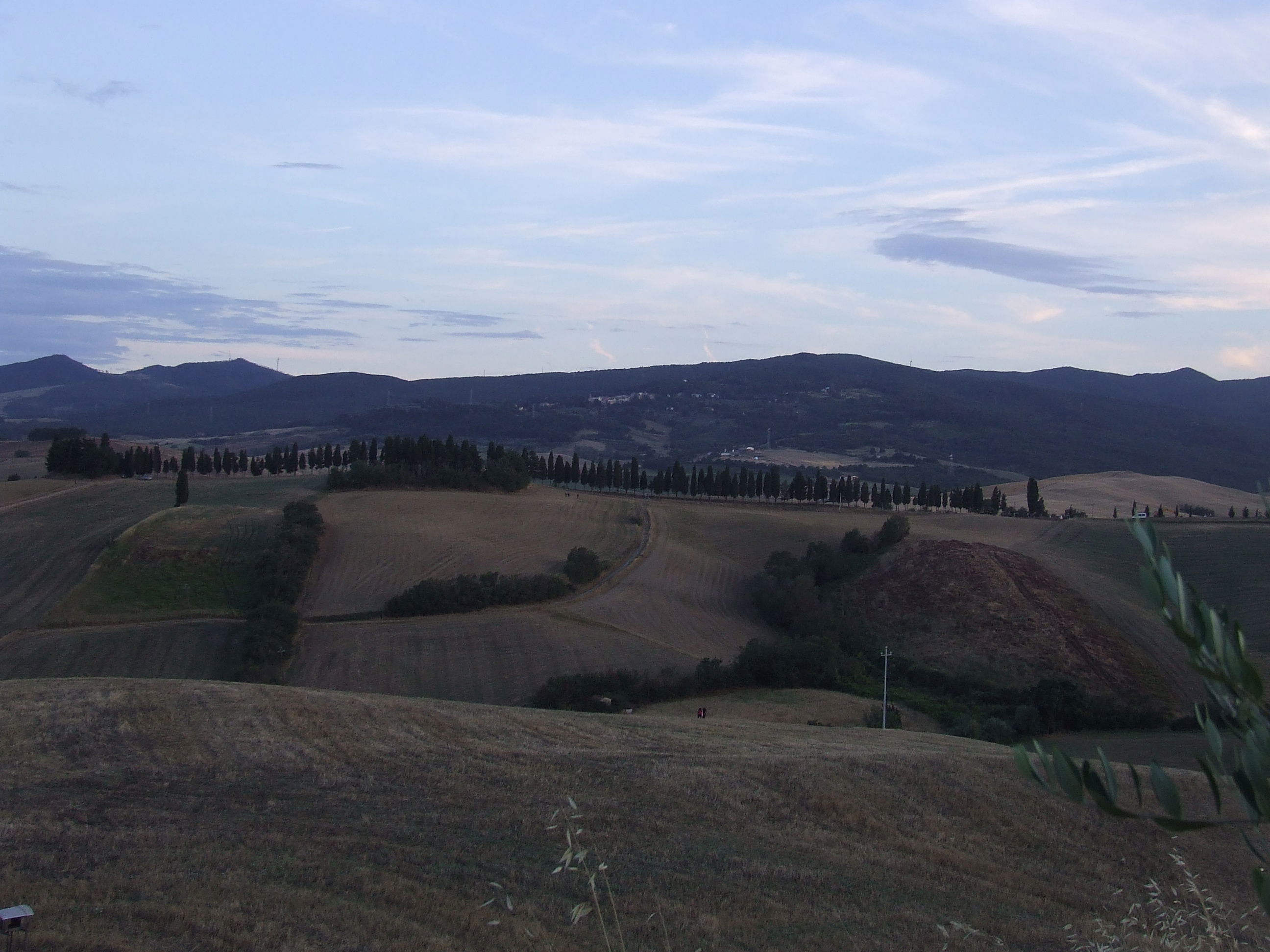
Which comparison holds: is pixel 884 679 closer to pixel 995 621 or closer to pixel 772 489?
pixel 995 621

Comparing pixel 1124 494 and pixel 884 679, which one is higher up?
pixel 1124 494

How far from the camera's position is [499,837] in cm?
1223

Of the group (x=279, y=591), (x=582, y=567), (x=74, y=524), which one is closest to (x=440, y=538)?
(x=582, y=567)

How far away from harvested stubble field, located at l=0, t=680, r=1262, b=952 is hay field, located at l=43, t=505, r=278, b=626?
2710 centimetres

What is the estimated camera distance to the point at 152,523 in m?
55.2

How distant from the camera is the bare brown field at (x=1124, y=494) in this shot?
10150 cm

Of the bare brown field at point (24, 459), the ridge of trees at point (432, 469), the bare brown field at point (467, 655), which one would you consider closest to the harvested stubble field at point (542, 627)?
the bare brown field at point (467, 655)

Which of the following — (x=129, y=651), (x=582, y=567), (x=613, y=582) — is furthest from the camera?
(x=613, y=582)

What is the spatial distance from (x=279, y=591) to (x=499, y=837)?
37.5m

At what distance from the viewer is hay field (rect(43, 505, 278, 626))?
45156 mm

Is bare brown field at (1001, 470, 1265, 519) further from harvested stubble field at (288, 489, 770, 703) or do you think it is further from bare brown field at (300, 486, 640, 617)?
harvested stubble field at (288, 489, 770, 703)

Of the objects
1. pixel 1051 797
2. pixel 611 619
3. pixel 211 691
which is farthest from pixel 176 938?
pixel 611 619

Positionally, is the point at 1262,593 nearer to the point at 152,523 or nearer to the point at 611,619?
the point at 611,619

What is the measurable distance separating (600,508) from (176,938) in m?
60.3
